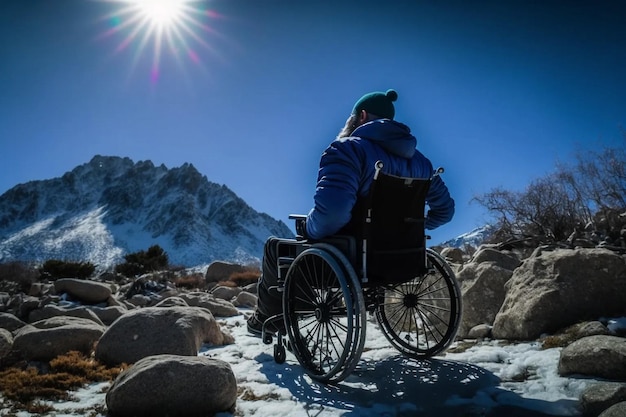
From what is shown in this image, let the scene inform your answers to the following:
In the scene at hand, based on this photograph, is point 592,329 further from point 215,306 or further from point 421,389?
point 215,306

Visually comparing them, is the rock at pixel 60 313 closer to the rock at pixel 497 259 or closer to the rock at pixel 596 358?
the rock at pixel 497 259

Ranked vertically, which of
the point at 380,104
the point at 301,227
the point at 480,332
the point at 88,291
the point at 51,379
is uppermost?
the point at 380,104

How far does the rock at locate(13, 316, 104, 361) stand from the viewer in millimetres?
3973

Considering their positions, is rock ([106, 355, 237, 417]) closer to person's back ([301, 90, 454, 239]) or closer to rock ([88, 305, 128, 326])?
person's back ([301, 90, 454, 239])

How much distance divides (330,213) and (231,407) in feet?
5.37

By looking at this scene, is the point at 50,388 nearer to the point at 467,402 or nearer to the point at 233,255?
the point at 467,402

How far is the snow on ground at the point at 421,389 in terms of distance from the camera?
8.15 ft

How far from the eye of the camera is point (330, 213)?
2979 mm

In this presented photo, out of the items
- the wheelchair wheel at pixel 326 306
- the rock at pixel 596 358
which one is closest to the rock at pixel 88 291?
the wheelchair wheel at pixel 326 306

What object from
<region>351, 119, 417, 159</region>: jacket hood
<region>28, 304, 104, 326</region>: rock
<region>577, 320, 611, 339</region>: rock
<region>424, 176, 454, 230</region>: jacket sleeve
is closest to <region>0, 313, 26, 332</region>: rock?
<region>28, 304, 104, 326</region>: rock

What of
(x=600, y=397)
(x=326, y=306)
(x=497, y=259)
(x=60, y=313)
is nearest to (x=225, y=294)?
(x=60, y=313)

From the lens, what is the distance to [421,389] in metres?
2.88

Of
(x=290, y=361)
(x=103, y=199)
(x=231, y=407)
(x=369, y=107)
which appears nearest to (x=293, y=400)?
(x=231, y=407)

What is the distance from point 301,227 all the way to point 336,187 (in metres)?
0.84
